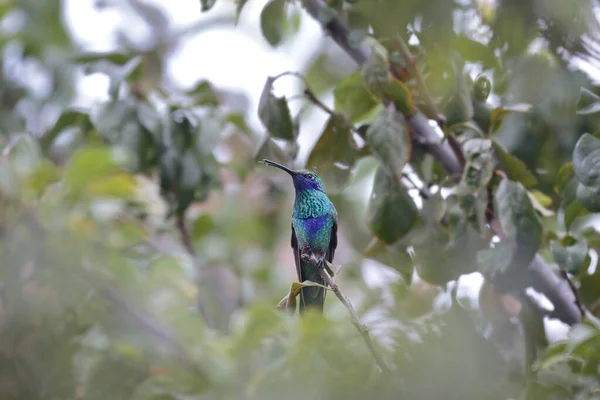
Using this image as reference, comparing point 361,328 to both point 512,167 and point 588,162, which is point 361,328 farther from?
point 512,167

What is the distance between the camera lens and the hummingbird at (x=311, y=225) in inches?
85.8

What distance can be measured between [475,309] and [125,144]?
164 centimetres

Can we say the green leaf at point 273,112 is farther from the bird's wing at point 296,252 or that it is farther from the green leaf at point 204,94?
the green leaf at point 204,94

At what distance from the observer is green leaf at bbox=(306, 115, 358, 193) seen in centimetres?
256

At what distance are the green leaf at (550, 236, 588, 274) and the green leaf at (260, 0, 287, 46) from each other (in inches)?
48.0

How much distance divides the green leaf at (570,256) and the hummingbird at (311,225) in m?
0.69

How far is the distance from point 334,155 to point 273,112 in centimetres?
31

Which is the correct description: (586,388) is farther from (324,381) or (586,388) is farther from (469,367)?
(324,381)

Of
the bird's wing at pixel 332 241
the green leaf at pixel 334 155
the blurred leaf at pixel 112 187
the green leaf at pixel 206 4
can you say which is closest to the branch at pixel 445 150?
the green leaf at pixel 334 155

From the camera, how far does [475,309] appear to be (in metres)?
2.82

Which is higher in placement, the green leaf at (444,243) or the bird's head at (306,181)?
the bird's head at (306,181)

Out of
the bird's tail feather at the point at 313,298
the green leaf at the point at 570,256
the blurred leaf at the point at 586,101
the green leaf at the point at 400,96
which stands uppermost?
the blurred leaf at the point at 586,101

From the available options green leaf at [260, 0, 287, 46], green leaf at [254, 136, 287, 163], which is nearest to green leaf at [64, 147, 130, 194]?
green leaf at [254, 136, 287, 163]

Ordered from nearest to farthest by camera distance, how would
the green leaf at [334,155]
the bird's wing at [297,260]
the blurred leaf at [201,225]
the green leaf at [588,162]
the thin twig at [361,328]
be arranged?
1. the thin twig at [361,328]
2. the bird's wing at [297,260]
3. the green leaf at [588,162]
4. the green leaf at [334,155]
5. the blurred leaf at [201,225]
